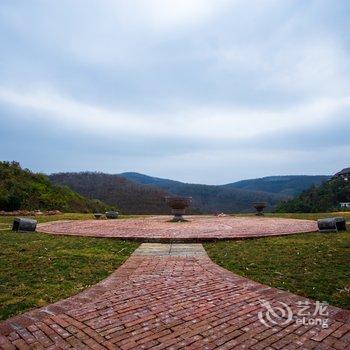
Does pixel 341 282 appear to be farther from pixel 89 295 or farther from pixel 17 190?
pixel 17 190

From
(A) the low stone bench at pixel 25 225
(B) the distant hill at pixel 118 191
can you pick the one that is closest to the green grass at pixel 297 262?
(A) the low stone bench at pixel 25 225

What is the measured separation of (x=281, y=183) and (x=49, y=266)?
10982cm

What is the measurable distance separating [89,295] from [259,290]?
6.97 feet

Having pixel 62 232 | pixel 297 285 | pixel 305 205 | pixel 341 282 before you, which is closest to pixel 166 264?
pixel 297 285

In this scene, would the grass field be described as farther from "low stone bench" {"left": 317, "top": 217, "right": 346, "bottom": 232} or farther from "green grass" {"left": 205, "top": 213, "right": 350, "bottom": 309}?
"low stone bench" {"left": 317, "top": 217, "right": 346, "bottom": 232}

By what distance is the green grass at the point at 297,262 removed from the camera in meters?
4.54

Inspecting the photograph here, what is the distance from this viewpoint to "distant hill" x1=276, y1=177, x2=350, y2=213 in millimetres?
34469

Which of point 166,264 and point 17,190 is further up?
point 17,190

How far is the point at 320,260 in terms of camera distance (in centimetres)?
603

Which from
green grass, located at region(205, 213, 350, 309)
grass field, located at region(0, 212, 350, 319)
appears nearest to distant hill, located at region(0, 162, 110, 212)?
grass field, located at region(0, 212, 350, 319)
